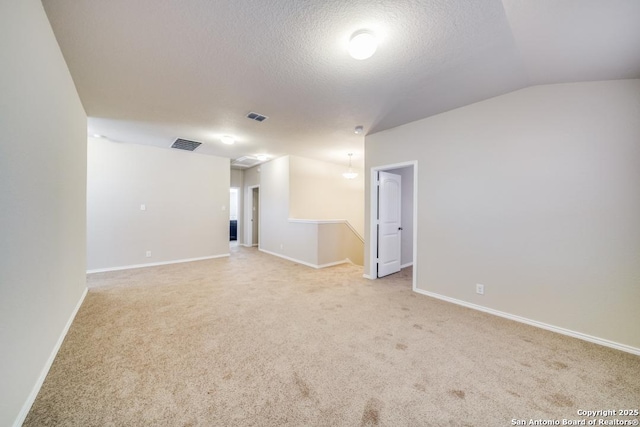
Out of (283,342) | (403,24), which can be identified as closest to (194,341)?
(283,342)

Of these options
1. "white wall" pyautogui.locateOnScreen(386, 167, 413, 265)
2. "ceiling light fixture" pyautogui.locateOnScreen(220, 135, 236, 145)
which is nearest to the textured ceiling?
"ceiling light fixture" pyautogui.locateOnScreen(220, 135, 236, 145)

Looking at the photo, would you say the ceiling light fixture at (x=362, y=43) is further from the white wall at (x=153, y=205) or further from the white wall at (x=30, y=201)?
the white wall at (x=153, y=205)

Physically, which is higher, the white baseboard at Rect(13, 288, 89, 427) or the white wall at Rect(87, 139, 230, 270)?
the white wall at Rect(87, 139, 230, 270)

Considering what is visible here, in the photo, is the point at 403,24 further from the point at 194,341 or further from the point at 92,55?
the point at 194,341

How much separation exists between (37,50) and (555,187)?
456cm

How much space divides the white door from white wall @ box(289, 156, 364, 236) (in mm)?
2419

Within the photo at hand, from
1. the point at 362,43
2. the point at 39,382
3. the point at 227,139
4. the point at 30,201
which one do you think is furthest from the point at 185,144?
the point at 362,43

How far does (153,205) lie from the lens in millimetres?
5160

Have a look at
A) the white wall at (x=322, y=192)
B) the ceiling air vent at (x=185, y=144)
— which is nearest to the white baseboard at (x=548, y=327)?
the white wall at (x=322, y=192)

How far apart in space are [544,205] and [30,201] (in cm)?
440

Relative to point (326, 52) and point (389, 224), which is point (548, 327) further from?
point (326, 52)

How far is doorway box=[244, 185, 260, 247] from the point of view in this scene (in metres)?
7.85

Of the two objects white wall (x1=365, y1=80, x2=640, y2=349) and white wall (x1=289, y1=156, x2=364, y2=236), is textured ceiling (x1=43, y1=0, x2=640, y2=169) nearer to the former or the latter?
white wall (x1=365, y1=80, x2=640, y2=349)

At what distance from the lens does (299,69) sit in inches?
91.4
